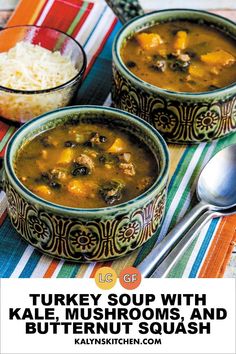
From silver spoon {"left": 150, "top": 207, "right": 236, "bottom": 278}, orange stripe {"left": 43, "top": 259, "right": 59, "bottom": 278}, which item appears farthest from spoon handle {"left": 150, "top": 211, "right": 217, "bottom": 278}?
orange stripe {"left": 43, "top": 259, "right": 59, "bottom": 278}

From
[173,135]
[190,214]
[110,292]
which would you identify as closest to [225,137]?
[173,135]

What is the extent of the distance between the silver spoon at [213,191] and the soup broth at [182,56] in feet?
1.04

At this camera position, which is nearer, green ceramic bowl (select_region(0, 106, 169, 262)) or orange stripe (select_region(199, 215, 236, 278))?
green ceramic bowl (select_region(0, 106, 169, 262))

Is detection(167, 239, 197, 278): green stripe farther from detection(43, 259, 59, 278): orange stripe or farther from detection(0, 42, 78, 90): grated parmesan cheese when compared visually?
detection(0, 42, 78, 90): grated parmesan cheese

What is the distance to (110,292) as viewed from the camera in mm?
2371

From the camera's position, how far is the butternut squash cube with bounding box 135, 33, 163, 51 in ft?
10.6

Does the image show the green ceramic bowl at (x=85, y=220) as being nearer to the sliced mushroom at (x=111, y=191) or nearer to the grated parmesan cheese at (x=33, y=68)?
the sliced mushroom at (x=111, y=191)

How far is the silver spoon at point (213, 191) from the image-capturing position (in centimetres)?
260

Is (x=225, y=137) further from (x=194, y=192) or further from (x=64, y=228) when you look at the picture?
(x=64, y=228)

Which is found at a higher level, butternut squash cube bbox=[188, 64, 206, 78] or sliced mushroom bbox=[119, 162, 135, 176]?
butternut squash cube bbox=[188, 64, 206, 78]

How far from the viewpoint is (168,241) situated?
2562mm

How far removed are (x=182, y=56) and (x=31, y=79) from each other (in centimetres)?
62

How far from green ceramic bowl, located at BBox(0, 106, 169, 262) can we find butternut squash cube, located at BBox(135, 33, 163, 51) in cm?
68

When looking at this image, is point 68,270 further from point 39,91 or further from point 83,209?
point 39,91
